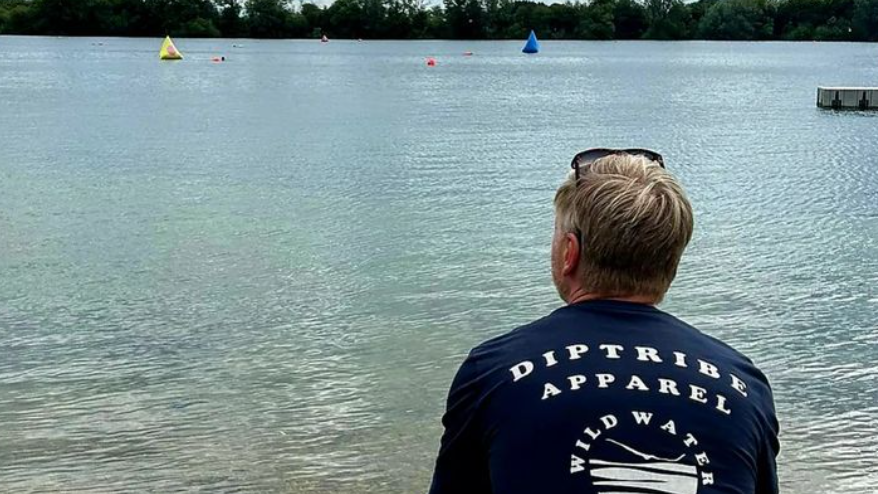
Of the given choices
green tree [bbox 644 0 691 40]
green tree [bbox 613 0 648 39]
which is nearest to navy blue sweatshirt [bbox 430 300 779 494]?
green tree [bbox 613 0 648 39]

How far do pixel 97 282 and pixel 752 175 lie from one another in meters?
12.5

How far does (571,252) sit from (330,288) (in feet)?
27.1

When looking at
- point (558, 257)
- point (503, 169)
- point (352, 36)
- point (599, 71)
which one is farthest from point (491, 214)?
point (352, 36)

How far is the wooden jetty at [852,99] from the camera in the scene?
35219 millimetres

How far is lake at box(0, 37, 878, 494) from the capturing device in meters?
6.18

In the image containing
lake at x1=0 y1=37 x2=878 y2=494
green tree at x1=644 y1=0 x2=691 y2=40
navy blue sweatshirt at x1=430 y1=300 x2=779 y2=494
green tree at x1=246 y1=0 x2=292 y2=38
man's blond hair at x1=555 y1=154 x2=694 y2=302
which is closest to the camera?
navy blue sweatshirt at x1=430 y1=300 x2=779 y2=494

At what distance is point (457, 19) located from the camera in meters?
137

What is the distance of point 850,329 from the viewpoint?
8773mm

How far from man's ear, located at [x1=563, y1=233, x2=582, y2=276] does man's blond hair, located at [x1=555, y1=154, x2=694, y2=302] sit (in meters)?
0.01

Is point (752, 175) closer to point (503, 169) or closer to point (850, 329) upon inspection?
point (503, 169)

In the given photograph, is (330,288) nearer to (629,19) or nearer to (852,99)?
(852,99)

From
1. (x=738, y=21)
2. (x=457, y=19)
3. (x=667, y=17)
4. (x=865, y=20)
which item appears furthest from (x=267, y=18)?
(x=865, y=20)

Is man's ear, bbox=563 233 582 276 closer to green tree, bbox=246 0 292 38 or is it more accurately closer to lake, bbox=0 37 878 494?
lake, bbox=0 37 878 494

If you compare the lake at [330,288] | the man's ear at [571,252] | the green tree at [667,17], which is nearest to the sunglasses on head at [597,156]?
the man's ear at [571,252]
